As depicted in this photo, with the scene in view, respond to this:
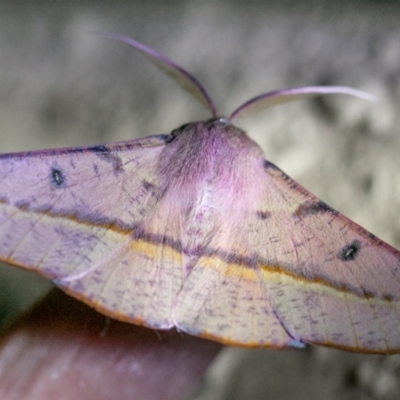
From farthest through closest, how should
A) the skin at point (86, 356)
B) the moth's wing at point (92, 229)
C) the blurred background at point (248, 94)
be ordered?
the blurred background at point (248, 94), the skin at point (86, 356), the moth's wing at point (92, 229)

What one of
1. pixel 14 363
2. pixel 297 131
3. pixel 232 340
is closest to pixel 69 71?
pixel 297 131

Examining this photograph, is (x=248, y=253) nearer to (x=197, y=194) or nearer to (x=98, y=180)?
(x=197, y=194)

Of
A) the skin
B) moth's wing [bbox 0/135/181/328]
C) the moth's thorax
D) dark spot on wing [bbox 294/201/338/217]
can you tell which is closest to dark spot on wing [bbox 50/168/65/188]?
moth's wing [bbox 0/135/181/328]

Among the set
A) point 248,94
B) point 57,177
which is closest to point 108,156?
point 57,177

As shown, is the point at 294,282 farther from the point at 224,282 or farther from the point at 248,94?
the point at 248,94

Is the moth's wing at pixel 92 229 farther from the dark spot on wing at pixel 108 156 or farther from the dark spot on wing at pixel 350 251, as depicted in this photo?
the dark spot on wing at pixel 350 251

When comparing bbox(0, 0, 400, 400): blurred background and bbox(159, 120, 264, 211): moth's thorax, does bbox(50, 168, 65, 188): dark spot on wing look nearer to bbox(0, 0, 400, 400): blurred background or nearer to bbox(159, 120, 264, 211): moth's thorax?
bbox(159, 120, 264, 211): moth's thorax

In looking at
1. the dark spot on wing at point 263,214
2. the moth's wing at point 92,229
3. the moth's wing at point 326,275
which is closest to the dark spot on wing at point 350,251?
the moth's wing at point 326,275
